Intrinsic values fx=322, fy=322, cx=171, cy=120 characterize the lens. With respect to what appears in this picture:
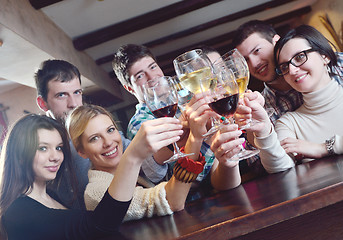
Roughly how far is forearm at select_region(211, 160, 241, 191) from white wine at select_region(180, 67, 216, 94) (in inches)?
13.4

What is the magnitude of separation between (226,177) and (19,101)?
4.46 metres

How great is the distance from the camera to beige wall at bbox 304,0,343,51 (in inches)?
248

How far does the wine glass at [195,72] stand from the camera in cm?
107

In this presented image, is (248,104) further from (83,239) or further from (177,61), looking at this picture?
(83,239)

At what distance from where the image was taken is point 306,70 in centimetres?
166

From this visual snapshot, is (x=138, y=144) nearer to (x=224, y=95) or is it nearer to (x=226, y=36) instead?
(x=224, y=95)

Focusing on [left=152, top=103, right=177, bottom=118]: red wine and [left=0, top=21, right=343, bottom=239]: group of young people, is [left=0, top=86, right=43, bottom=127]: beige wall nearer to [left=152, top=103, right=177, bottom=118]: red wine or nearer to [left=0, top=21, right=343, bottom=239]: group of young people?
[left=0, top=21, right=343, bottom=239]: group of young people

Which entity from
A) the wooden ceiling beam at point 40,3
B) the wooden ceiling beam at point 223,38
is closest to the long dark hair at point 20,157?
the wooden ceiling beam at point 40,3

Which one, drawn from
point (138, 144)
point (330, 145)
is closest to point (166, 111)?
point (138, 144)

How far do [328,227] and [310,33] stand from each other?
118 cm

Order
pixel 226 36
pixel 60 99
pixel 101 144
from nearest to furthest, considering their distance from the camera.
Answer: pixel 101 144 → pixel 60 99 → pixel 226 36

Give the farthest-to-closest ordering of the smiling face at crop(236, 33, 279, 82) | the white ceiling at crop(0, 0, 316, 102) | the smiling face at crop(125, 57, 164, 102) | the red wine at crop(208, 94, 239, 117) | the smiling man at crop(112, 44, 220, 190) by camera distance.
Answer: the white ceiling at crop(0, 0, 316, 102) < the smiling face at crop(236, 33, 279, 82) < the smiling face at crop(125, 57, 164, 102) < the smiling man at crop(112, 44, 220, 190) < the red wine at crop(208, 94, 239, 117)

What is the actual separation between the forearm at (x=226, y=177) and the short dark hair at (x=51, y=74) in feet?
3.77

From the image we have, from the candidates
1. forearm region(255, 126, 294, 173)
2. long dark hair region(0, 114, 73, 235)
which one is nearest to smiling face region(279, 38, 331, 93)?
forearm region(255, 126, 294, 173)
